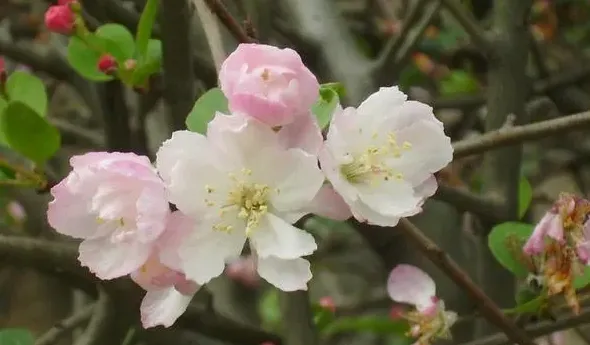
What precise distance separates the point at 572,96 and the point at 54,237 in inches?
31.1

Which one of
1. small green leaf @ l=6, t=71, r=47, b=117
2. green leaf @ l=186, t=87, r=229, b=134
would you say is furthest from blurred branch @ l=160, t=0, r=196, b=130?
green leaf @ l=186, t=87, r=229, b=134

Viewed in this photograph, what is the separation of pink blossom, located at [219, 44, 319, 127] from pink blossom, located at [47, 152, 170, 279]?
0.18ft

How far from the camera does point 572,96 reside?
1223 millimetres

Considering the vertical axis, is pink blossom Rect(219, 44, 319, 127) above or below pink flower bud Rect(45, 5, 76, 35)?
above

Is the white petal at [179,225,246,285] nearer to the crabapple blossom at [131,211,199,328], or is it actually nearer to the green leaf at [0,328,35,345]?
the crabapple blossom at [131,211,199,328]

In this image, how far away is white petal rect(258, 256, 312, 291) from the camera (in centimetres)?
39

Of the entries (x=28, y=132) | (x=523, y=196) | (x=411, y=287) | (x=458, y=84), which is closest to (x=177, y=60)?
(x=28, y=132)

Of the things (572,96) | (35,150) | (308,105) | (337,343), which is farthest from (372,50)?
(308,105)

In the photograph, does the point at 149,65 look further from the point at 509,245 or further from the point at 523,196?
the point at 523,196

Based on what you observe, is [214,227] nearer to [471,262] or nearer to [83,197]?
[83,197]

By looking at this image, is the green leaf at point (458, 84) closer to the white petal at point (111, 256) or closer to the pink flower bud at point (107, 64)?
the pink flower bud at point (107, 64)

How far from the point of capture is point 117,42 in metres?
Answer: 0.64

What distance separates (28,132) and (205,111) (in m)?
0.17

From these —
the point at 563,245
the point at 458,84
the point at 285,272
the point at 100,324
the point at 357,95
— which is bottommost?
the point at 458,84
